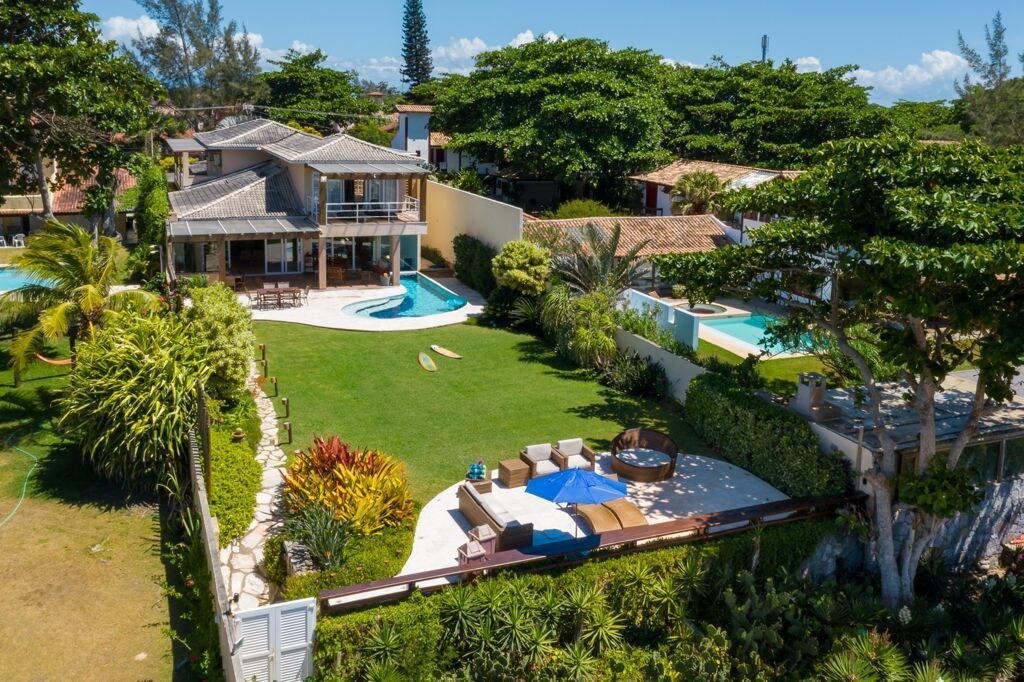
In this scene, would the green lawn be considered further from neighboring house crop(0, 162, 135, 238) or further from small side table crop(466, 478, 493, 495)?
neighboring house crop(0, 162, 135, 238)

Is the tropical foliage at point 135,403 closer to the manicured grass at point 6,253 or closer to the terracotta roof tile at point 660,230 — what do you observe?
the terracotta roof tile at point 660,230

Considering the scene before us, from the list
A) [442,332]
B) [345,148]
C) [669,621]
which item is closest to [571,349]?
[442,332]

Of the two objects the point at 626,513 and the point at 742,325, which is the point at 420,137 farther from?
the point at 626,513

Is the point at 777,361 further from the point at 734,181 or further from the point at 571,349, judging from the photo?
the point at 734,181

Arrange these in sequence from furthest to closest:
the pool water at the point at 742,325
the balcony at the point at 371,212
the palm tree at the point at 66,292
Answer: the balcony at the point at 371,212, the pool water at the point at 742,325, the palm tree at the point at 66,292

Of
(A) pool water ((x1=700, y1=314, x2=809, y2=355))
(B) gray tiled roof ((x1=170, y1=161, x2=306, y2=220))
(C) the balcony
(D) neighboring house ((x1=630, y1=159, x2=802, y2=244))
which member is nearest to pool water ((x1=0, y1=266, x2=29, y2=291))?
(B) gray tiled roof ((x1=170, y1=161, x2=306, y2=220))

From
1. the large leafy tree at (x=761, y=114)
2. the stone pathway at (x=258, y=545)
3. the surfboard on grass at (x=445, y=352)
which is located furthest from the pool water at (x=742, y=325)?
the large leafy tree at (x=761, y=114)
